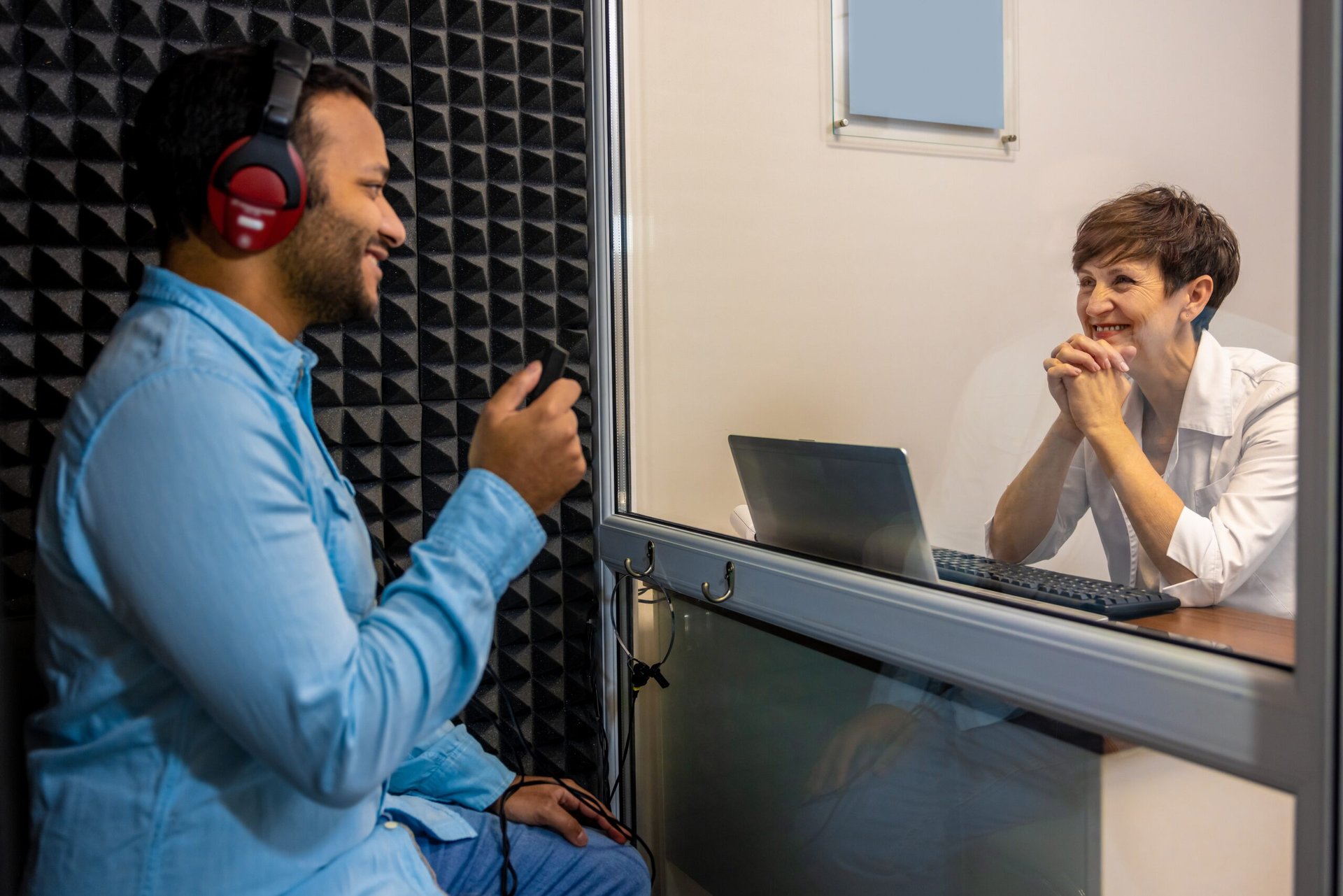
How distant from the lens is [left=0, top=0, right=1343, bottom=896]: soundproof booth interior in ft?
2.63

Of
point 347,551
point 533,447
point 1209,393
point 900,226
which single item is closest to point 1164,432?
point 1209,393

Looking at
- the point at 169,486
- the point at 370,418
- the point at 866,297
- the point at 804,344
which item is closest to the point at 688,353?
the point at 804,344

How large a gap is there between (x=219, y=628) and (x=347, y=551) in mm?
233

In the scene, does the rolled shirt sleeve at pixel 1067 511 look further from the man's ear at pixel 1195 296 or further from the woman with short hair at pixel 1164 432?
the man's ear at pixel 1195 296

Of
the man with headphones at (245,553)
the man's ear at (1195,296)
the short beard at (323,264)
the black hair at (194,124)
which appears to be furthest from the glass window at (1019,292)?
the black hair at (194,124)

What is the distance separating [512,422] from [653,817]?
42.3 inches

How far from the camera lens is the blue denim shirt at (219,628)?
741 mm

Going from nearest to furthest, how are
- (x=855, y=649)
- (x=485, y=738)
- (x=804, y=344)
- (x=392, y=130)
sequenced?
(x=855, y=649), (x=804, y=344), (x=392, y=130), (x=485, y=738)

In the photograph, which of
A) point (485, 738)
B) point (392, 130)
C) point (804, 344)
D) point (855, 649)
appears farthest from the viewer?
point (485, 738)

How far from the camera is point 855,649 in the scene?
1.17 meters

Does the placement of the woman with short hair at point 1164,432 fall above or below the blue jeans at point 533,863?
above

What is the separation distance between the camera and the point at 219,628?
73 cm

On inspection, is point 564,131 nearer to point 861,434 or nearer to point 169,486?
point 861,434

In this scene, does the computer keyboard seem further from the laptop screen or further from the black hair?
the black hair
